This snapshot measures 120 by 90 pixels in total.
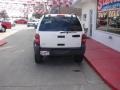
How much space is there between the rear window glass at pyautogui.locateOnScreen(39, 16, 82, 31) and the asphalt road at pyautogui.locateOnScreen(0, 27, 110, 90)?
1.44 m

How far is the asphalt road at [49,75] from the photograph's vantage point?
8.47m

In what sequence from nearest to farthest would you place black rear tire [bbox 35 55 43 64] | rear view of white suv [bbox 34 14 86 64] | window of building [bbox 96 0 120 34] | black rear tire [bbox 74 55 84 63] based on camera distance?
1. rear view of white suv [bbox 34 14 86 64]
2. black rear tire [bbox 35 55 43 64]
3. black rear tire [bbox 74 55 84 63]
4. window of building [bbox 96 0 120 34]

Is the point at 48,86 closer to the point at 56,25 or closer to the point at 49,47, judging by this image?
the point at 49,47

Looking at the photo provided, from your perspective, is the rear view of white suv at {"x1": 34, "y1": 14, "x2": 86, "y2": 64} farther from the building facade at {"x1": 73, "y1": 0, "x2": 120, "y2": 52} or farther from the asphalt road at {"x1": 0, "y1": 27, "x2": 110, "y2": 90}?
the building facade at {"x1": 73, "y1": 0, "x2": 120, "y2": 52}

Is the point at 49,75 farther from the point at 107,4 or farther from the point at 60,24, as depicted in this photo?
the point at 107,4

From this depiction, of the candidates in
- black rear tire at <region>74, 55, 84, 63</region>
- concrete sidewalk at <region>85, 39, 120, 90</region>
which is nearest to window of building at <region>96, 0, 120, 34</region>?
concrete sidewalk at <region>85, 39, 120, 90</region>

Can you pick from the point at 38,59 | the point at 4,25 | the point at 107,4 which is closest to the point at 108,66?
the point at 38,59

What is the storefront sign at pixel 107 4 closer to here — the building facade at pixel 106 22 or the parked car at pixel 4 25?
the building facade at pixel 106 22

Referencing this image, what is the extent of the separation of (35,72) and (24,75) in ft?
1.95

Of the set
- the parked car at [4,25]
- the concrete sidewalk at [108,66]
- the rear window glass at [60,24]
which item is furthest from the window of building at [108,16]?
the parked car at [4,25]

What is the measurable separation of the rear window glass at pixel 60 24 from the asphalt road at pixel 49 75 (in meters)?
1.44

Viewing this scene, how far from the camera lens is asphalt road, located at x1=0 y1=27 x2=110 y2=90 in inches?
333

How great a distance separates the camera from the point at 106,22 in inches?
715

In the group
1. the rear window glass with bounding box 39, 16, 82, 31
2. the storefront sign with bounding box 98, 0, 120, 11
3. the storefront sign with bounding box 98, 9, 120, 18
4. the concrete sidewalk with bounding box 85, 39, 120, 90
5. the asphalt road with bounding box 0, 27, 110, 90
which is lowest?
the asphalt road with bounding box 0, 27, 110, 90
